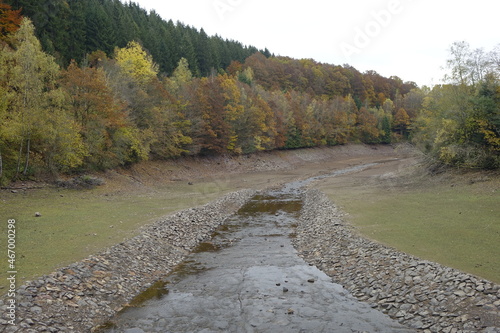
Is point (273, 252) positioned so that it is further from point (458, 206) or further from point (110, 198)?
point (110, 198)

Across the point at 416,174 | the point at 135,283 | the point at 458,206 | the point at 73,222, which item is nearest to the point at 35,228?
the point at 73,222

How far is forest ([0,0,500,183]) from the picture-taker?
30283mm

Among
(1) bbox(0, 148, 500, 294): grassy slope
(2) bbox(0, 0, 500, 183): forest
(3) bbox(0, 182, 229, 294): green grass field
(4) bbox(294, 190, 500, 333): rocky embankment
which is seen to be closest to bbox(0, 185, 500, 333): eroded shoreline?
(4) bbox(294, 190, 500, 333): rocky embankment

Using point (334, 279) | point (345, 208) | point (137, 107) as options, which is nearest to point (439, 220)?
point (345, 208)

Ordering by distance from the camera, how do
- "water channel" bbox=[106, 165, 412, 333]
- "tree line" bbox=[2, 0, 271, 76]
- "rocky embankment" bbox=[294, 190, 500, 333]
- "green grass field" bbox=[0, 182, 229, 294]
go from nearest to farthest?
"rocky embankment" bbox=[294, 190, 500, 333]
"water channel" bbox=[106, 165, 412, 333]
"green grass field" bbox=[0, 182, 229, 294]
"tree line" bbox=[2, 0, 271, 76]

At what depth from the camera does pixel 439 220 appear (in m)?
19.9

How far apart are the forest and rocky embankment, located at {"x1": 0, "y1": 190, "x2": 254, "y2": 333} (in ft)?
57.1

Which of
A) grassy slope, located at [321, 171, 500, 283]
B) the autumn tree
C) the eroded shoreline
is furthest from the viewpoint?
the autumn tree

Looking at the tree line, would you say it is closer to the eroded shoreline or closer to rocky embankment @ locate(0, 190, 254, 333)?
rocky embankment @ locate(0, 190, 254, 333)

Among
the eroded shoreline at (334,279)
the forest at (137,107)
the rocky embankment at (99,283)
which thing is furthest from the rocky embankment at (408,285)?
the forest at (137,107)

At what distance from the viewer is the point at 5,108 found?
89.8ft

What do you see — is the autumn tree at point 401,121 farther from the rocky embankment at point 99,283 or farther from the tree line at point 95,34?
the rocky embankment at point 99,283

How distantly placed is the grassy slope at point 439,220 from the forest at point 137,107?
7811mm

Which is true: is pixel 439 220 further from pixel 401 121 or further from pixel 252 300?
pixel 401 121
